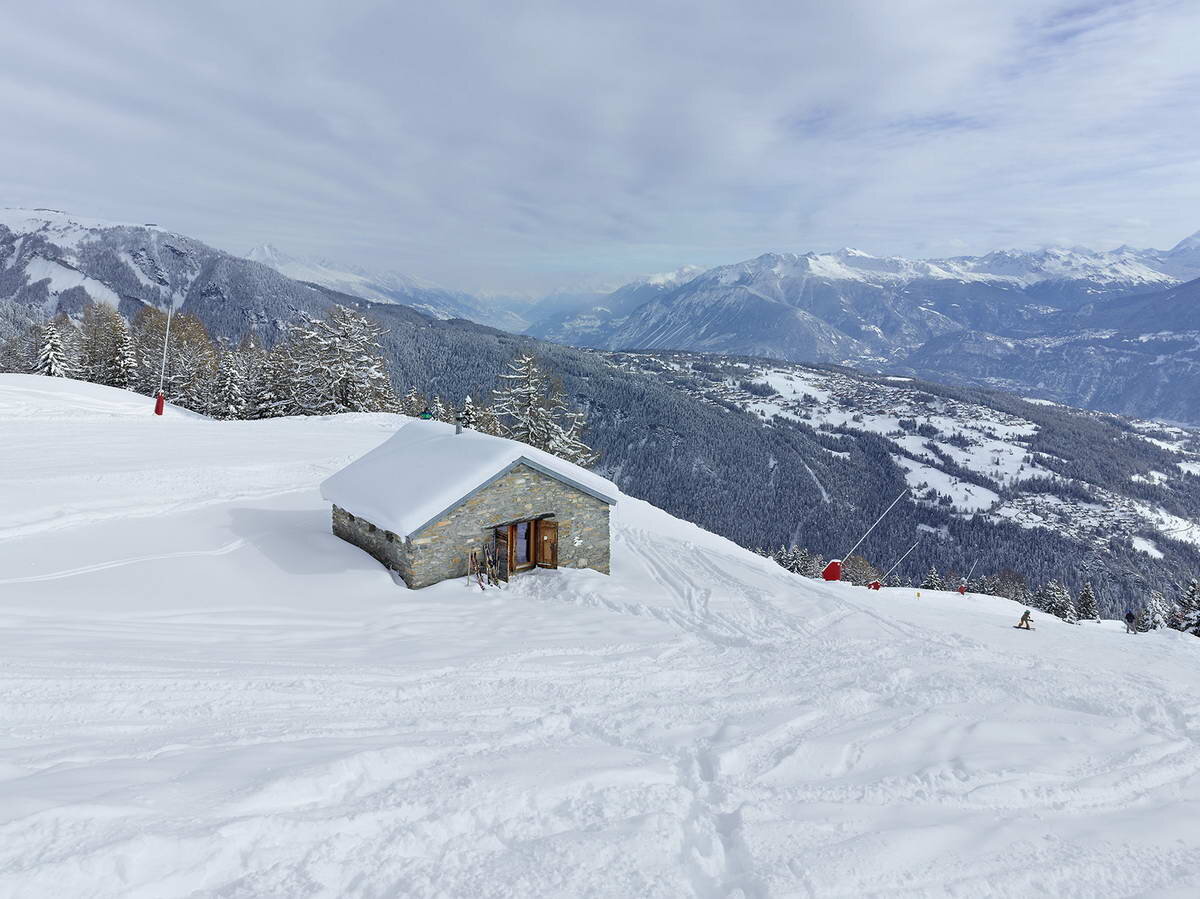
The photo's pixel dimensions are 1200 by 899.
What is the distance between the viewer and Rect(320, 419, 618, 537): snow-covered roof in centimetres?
1394

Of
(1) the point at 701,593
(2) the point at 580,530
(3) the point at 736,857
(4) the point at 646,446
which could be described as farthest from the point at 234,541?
(4) the point at 646,446

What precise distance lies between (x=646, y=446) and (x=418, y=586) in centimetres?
18001

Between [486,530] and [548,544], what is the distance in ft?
Result: 6.49

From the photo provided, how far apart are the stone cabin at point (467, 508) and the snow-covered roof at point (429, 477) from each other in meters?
0.03

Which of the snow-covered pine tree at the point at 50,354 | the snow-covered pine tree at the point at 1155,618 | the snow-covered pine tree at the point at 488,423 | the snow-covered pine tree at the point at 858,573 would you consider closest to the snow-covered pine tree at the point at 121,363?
the snow-covered pine tree at the point at 50,354

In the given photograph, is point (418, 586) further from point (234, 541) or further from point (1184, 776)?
point (1184, 776)

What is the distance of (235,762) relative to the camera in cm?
533

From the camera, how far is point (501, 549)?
50.5ft

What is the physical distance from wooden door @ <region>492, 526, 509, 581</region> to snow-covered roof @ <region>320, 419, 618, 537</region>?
1582mm

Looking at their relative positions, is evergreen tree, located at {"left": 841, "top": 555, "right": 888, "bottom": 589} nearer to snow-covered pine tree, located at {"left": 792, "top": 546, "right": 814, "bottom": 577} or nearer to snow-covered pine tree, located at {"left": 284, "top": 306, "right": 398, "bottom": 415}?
snow-covered pine tree, located at {"left": 792, "top": 546, "right": 814, "bottom": 577}

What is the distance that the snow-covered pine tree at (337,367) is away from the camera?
137 ft

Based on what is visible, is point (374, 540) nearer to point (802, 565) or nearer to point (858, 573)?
point (802, 565)

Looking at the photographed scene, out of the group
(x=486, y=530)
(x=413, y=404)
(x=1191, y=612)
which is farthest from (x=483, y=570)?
(x=1191, y=612)

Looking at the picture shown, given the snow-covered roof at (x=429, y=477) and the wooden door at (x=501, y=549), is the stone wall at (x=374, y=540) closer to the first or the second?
the snow-covered roof at (x=429, y=477)
